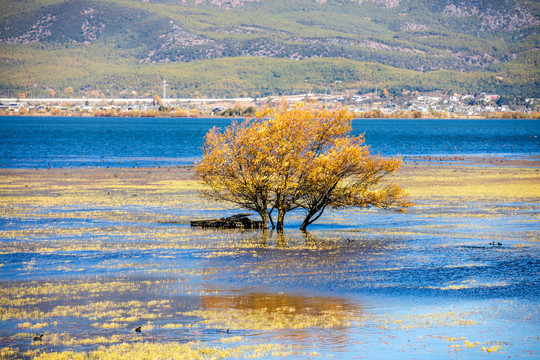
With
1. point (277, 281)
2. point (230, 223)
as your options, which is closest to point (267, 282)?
point (277, 281)

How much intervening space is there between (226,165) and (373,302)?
1268 centimetres

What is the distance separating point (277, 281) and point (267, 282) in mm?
309

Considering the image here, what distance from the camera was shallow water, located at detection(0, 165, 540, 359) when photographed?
15.4 meters

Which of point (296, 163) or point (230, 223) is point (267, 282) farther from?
point (230, 223)

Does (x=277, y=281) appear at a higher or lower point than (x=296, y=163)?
lower

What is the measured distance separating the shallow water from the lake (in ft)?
0.17

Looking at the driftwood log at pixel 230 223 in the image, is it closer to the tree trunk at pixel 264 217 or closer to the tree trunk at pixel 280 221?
the tree trunk at pixel 264 217

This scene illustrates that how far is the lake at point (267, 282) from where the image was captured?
1510 centimetres

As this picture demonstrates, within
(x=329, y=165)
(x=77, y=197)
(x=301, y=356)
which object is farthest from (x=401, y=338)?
(x=77, y=197)

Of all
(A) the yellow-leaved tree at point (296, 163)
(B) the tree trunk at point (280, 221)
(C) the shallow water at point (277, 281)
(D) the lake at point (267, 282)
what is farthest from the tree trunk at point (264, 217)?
(C) the shallow water at point (277, 281)

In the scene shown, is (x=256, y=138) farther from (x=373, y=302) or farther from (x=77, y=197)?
(x=77, y=197)

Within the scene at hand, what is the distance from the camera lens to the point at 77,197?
134 feet

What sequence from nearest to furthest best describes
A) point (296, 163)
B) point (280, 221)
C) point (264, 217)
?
Answer: 1. point (296, 163)
2. point (280, 221)
3. point (264, 217)

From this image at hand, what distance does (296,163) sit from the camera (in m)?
29.2
